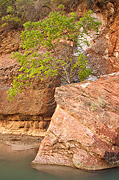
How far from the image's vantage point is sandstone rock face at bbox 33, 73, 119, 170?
294 inches

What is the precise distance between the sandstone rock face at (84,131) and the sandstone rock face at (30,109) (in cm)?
417

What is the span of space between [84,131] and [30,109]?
21.8ft

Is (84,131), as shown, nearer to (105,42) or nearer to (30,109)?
(30,109)

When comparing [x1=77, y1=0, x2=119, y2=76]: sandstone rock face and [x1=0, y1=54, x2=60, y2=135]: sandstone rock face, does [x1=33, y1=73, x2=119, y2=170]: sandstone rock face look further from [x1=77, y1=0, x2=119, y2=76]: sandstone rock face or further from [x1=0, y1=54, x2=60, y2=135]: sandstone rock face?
[x1=77, y1=0, x2=119, y2=76]: sandstone rock face

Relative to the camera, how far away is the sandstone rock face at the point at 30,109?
13508 millimetres

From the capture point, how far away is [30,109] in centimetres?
1373

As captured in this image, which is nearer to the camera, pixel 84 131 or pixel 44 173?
pixel 44 173

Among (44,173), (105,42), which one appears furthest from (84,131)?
(105,42)

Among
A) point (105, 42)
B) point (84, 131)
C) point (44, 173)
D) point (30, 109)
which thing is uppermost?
point (105, 42)

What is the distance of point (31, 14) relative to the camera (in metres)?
18.8

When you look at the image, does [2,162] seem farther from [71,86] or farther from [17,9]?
[17,9]

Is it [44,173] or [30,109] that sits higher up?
[44,173]

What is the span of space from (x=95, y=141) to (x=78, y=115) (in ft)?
4.05

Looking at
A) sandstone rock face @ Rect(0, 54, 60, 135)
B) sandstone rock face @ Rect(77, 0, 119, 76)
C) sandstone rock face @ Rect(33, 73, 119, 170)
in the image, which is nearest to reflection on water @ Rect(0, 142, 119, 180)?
sandstone rock face @ Rect(33, 73, 119, 170)
